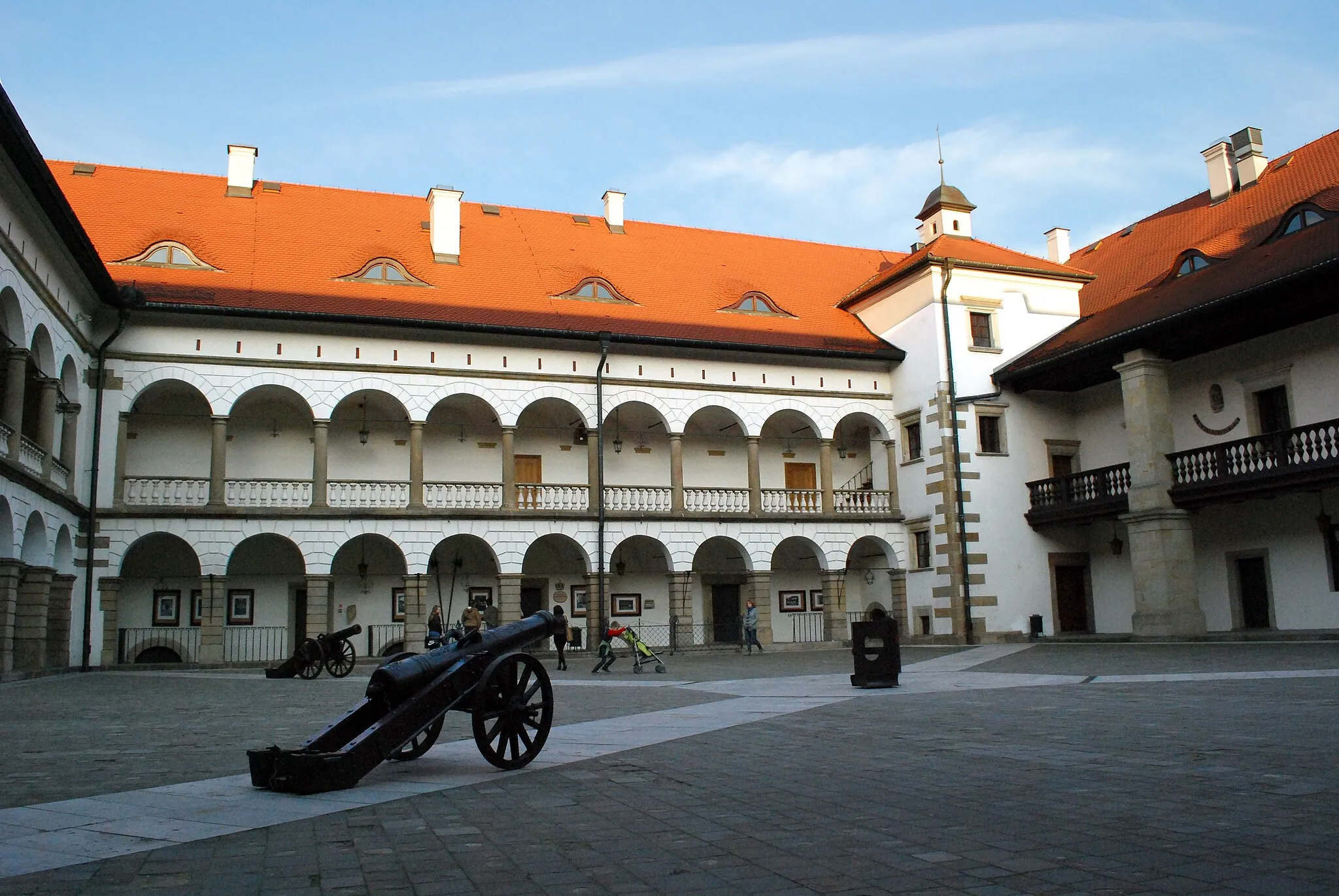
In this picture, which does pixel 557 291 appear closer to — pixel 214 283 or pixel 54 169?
pixel 214 283

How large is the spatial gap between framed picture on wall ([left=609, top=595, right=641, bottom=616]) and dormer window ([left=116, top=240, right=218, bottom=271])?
12.9m

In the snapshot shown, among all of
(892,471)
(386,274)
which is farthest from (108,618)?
(892,471)

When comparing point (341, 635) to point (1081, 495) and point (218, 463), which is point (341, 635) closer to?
point (218, 463)

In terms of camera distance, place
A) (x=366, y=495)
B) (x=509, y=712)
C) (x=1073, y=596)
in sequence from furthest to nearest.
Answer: (x=1073, y=596), (x=366, y=495), (x=509, y=712)

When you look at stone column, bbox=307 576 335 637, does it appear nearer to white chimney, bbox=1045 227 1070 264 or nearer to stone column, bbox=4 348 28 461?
stone column, bbox=4 348 28 461

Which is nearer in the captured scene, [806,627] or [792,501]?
[792,501]

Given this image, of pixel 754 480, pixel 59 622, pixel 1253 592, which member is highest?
pixel 754 480

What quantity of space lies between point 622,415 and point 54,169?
52.2ft

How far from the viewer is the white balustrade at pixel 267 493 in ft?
84.2

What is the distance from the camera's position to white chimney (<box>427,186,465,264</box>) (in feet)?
98.9

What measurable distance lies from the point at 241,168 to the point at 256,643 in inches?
519

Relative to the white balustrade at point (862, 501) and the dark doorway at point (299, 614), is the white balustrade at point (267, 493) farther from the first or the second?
the white balustrade at point (862, 501)

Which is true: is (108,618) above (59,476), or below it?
below

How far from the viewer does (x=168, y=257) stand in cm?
2666
